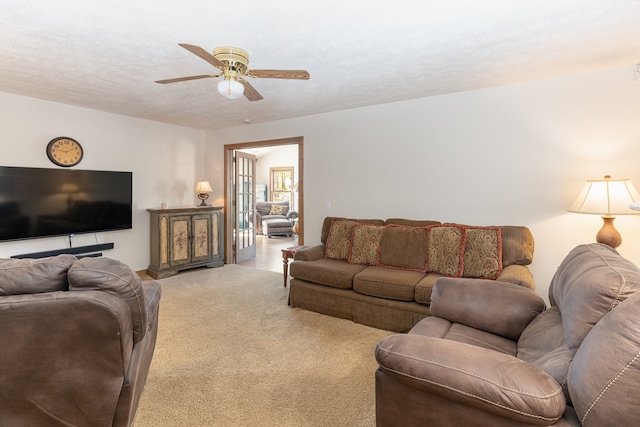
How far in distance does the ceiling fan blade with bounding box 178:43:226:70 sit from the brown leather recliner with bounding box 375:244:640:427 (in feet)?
6.08

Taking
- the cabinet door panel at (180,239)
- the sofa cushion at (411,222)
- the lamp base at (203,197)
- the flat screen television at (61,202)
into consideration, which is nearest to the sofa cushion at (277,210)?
the lamp base at (203,197)

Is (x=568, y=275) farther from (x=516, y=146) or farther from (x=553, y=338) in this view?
(x=516, y=146)

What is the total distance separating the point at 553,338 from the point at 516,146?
2360 millimetres

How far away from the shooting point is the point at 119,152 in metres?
4.58

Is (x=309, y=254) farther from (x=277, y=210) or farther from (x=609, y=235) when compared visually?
(x=277, y=210)

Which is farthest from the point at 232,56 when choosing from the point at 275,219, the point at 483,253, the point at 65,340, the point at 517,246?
the point at 275,219

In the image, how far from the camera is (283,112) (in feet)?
14.3

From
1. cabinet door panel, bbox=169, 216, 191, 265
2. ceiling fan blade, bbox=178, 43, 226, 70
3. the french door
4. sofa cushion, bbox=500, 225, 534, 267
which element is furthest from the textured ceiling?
the french door

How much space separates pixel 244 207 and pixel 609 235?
16.6ft

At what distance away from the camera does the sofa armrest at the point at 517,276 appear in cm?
247

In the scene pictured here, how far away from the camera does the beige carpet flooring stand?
1.86 m

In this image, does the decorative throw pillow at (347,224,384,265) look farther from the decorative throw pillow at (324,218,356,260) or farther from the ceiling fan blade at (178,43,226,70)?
the ceiling fan blade at (178,43,226,70)

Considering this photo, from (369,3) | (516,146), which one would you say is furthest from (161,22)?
(516,146)

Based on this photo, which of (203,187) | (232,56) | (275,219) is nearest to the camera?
(232,56)
